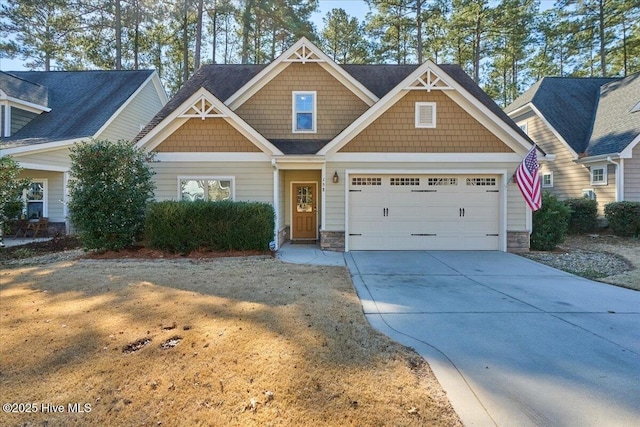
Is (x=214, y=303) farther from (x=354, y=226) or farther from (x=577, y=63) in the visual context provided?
(x=577, y=63)

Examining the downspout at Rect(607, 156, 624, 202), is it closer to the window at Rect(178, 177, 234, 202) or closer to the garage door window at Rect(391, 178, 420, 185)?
the garage door window at Rect(391, 178, 420, 185)

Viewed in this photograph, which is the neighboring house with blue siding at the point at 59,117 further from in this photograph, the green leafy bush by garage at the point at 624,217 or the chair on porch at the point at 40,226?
the green leafy bush by garage at the point at 624,217

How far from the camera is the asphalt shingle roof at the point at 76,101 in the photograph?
529 inches

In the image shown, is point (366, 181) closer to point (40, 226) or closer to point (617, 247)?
point (617, 247)

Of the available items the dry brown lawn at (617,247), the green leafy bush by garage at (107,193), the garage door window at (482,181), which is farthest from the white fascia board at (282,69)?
the dry brown lawn at (617,247)

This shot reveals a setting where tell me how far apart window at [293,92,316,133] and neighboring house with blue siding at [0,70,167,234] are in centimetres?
848

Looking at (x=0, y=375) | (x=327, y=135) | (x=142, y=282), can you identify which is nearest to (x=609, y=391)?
(x=0, y=375)

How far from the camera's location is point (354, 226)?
10.0 meters

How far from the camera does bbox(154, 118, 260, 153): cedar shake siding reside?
10055 mm

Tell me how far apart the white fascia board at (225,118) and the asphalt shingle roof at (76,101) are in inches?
202

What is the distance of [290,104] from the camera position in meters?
11.5

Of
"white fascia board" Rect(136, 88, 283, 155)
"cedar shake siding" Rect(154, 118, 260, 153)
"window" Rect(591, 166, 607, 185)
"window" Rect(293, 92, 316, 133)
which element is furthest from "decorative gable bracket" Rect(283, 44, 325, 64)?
"window" Rect(591, 166, 607, 185)

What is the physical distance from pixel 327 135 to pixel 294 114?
1379 mm

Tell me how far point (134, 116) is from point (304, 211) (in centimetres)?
1047
